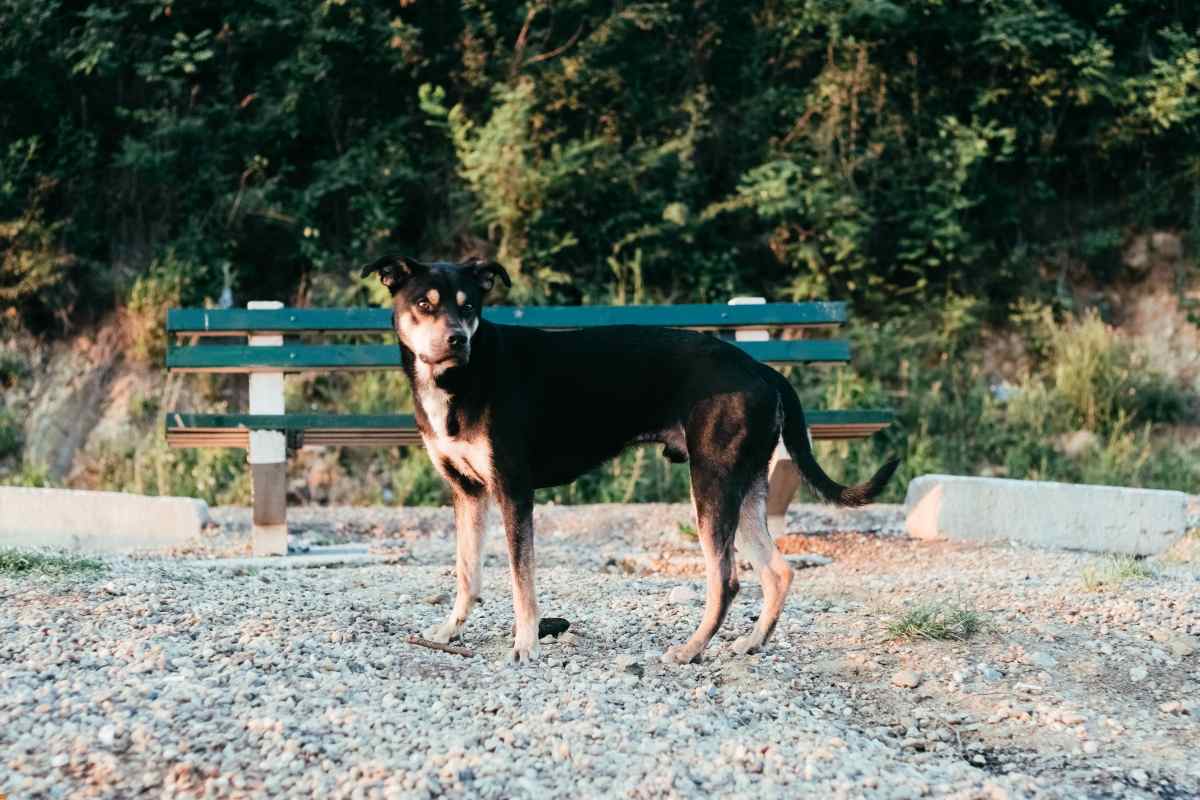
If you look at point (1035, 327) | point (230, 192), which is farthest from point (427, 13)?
point (1035, 327)

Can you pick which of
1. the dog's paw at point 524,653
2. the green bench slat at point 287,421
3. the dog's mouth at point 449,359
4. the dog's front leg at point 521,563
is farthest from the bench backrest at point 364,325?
the dog's paw at point 524,653

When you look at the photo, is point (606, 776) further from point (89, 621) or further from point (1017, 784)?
point (89, 621)

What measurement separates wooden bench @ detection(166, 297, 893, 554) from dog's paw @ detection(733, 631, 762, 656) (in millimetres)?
2232

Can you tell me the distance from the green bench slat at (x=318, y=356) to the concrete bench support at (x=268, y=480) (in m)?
0.12

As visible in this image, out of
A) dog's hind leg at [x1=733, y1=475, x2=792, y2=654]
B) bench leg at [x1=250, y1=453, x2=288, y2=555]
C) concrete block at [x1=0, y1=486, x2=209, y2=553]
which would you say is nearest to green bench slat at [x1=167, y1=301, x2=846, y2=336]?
bench leg at [x1=250, y1=453, x2=288, y2=555]

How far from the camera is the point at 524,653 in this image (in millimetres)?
4867

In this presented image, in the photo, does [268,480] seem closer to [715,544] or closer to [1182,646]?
[715,544]

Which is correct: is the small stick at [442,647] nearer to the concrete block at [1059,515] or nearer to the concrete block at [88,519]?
the concrete block at [88,519]

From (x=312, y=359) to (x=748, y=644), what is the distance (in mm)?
3264

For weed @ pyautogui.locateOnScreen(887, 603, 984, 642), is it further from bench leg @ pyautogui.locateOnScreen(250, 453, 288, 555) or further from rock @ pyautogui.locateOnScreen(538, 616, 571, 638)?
bench leg @ pyautogui.locateOnScreen(250, 453, 288, 555)

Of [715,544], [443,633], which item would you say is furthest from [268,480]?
[715,544]

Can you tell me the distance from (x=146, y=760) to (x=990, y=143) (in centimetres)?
1108

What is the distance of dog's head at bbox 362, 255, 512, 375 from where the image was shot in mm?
4914

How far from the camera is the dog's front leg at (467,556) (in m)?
5.20
